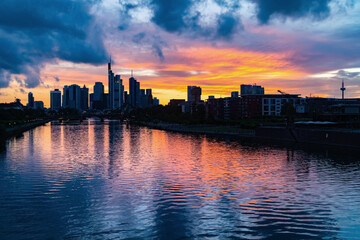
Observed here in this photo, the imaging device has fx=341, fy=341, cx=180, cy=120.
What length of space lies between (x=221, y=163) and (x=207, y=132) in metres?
69.7

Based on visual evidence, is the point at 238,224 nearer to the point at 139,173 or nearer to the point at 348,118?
the point at 139,173

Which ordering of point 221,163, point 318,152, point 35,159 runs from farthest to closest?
point 318,152, point 35,159, point 221,163

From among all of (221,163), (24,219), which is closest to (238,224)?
(24,219)

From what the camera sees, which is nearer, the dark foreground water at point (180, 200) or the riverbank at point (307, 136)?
the dark foreground water at point (180, 200)

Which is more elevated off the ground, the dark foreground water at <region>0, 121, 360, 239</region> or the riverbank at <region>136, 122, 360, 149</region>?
the riverbank at <region>136, 122, 360, 149</region>

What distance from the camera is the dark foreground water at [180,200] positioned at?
70.1 feet

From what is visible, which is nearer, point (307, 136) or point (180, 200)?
point (180, 200)

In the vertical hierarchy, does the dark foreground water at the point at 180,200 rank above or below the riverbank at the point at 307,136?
below

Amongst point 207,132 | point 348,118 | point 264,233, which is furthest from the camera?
point 207,132

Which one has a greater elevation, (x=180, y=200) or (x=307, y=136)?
(x=307, y=136)

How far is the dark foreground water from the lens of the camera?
2136 cm

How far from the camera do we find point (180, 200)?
2841cm

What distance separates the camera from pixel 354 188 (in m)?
32.8

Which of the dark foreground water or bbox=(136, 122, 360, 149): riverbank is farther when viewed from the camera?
bbox=(136, 122, 360, 149): riverbank
